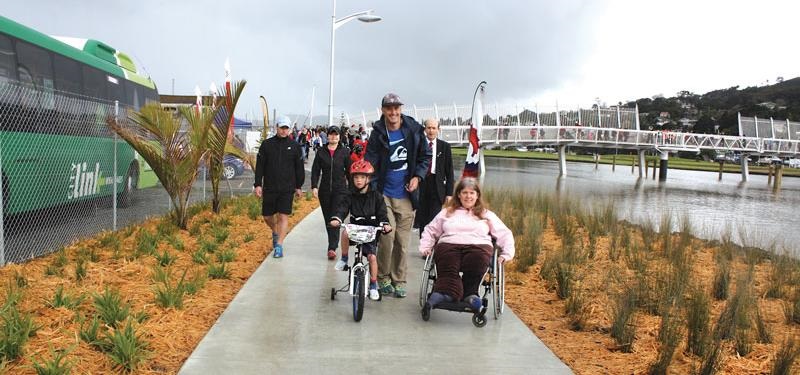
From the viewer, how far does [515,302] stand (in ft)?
21.1

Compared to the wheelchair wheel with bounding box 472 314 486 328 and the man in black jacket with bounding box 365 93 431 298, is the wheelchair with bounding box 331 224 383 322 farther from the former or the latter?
the wheelchair wheel with bounding box 472 314 486 328

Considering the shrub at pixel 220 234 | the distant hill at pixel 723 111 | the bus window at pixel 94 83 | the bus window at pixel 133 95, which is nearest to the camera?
the shrub at pixel 220 234

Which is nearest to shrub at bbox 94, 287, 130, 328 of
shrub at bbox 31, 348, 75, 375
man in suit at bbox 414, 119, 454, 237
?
shrub at bbox 31, 348, 75, 375

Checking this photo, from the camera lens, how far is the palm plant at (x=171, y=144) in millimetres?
9000

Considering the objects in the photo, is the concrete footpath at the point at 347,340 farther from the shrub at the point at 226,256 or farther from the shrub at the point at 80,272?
the shrub at the point at 80,272

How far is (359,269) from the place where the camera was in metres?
5.35

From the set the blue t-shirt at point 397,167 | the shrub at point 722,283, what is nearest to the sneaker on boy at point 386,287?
the blue t-shirt at point 397,167

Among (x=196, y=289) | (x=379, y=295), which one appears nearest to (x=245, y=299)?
(x=196, y=289)

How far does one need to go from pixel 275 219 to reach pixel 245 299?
2603mm

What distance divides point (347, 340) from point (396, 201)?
1885mm

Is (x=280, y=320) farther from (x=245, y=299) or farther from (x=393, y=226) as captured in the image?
(x=393, y=226)

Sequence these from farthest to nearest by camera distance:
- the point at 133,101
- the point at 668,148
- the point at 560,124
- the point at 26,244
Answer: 1. the point at 668,148
2. the point at 560,124
3. the point at 133,101
4. the point at 26,244

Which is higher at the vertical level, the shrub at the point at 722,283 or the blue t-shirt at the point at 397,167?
the blue t-shirt at the point at 397,167

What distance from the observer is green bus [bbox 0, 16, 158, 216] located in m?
8.67
